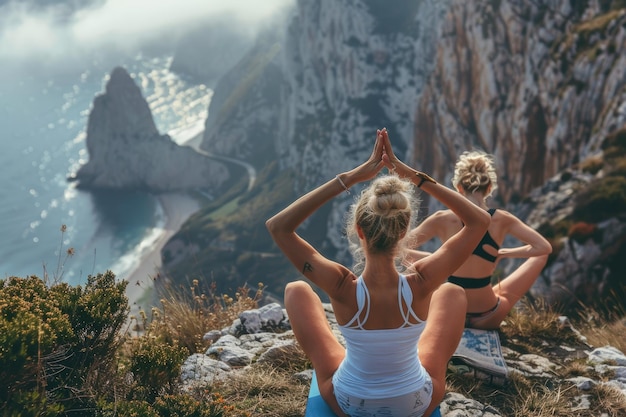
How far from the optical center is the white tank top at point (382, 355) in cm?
536

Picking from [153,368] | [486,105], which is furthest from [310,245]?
[486,105]

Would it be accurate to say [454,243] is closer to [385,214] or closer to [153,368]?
[385,214]

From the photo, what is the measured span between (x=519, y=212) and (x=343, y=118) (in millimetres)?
89755

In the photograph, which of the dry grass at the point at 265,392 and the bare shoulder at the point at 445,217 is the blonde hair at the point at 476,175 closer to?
the bare shoulder at the point at 445,217

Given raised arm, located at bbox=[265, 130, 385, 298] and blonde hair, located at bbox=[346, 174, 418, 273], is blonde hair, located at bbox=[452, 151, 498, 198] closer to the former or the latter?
blonde hair, located at bbox=[346, 174, 418, 273]

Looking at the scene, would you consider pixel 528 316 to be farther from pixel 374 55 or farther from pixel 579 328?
pixel 374 55

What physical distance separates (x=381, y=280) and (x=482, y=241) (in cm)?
362

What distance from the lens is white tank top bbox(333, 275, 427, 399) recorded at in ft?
17.6

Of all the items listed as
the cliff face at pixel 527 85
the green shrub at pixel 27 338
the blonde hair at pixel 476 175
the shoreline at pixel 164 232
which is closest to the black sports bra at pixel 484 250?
the blonde hair at pixel 476 175

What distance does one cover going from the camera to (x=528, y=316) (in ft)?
33.1

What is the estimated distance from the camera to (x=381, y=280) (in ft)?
17.7

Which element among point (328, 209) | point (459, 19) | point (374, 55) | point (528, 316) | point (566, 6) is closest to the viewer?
point (528, 316)

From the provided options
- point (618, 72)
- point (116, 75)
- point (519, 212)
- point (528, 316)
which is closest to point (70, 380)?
point (528, 316)

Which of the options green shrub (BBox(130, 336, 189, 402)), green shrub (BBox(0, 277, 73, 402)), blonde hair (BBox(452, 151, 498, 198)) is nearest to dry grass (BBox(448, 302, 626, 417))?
blonde hair (BBox(452, 151, 498, 198))
